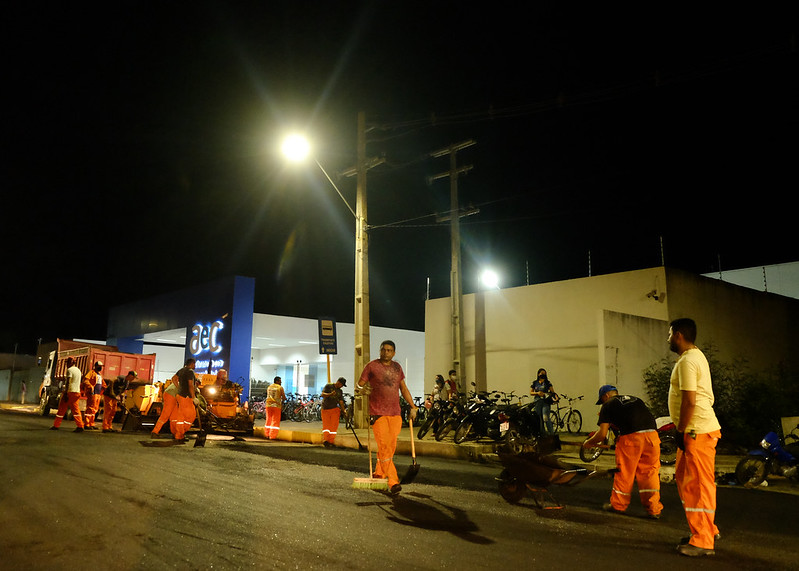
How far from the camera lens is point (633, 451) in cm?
668

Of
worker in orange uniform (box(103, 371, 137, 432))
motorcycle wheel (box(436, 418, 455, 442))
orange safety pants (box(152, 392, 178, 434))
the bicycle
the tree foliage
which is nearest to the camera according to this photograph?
the tree foliage

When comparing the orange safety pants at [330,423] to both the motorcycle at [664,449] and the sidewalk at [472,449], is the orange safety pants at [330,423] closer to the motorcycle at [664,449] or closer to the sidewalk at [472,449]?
the sidewalk at [472,449]

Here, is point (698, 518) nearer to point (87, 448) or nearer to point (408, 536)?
point (408, 536)

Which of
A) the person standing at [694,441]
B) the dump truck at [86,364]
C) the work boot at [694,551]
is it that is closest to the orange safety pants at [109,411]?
the dump truck at [86,364]

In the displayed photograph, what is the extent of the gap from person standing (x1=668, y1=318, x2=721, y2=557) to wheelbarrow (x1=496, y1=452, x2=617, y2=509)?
1.66m

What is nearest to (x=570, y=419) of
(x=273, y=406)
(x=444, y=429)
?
(x=444, y=429)

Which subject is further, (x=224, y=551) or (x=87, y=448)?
(x=87, y=448)

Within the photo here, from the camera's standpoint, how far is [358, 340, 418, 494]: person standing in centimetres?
788

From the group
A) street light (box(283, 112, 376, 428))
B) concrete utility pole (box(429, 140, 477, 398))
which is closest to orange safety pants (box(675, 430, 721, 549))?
street light (box(283, 112, 376, 428))

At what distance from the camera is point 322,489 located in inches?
303

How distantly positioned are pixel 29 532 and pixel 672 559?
5.21 metres

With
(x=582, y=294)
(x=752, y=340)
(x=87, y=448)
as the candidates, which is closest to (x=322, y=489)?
(x=87, y=448)

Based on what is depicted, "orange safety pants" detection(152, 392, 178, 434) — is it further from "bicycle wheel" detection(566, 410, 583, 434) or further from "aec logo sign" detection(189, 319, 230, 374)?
"aec logo sign" detection(189, 319, 230, 374)

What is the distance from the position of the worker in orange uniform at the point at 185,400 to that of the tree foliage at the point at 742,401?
1043cm
